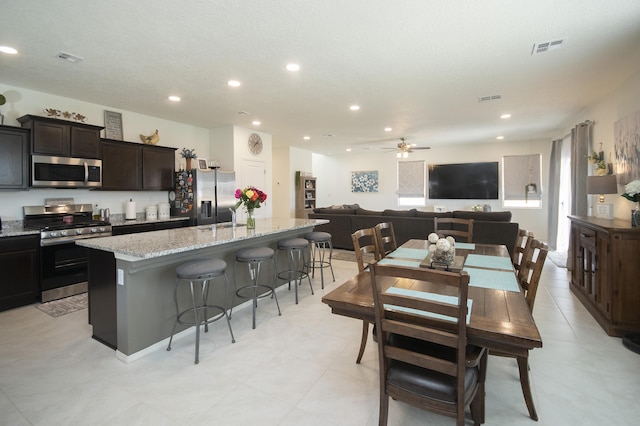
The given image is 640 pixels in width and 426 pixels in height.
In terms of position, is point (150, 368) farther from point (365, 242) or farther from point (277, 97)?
point (365, 242)

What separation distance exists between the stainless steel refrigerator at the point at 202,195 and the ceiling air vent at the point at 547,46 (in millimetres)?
4870

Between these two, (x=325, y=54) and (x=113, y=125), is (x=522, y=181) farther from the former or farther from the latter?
(x=113, y=125)

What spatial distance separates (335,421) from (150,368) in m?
1.51

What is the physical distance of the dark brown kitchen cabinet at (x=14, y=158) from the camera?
142 inches

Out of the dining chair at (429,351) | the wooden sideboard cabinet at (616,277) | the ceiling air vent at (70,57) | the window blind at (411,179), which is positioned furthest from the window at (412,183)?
the ceiling air vent at (70,57)

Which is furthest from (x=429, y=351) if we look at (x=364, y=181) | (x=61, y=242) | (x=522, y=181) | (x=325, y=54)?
(x=364, y=181)

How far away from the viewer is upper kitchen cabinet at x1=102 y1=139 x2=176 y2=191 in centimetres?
466

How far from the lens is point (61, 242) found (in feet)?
12.4

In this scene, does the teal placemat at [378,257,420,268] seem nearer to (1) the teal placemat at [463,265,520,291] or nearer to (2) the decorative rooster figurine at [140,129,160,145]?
(1) the teal placemat at [463,265,520,291]

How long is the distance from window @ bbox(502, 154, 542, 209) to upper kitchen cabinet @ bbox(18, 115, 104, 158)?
30.8 feet

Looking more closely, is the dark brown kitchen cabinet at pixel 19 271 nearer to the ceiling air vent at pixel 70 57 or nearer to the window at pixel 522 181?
the ceiling air vent at pixel 70 57

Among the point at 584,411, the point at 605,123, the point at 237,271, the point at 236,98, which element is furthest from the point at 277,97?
the point at 605,123

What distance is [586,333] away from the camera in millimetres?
2848

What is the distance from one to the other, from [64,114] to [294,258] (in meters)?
3.78
